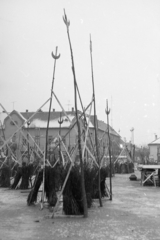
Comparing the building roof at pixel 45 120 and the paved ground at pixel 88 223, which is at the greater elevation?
the building roof at pixel 45 120

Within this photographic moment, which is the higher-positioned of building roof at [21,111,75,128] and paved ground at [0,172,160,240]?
building roof at [21,111,75,128]

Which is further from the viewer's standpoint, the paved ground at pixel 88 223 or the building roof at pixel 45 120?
the building roof at pixel 45 120

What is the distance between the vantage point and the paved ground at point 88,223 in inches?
258

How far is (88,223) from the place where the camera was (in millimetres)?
7836

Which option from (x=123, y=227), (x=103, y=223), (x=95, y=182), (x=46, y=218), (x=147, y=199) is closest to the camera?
(x=123, y=227)

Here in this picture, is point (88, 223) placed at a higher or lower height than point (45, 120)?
lower

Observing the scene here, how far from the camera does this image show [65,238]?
635 centimetres

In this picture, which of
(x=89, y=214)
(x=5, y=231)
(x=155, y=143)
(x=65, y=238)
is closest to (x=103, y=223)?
(x=89, y=214)

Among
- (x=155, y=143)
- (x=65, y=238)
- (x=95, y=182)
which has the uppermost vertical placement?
(x=155, y=143)

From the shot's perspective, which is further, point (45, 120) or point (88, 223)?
point (45, 120)

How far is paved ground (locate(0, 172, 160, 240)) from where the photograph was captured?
6.56 metres

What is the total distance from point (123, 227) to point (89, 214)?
71.5 inches

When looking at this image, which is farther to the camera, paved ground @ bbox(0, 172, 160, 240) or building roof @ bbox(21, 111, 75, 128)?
building roof @ bbox(21, 111, 75, 128)

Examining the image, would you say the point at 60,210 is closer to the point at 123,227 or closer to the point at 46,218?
the point at 46,218
